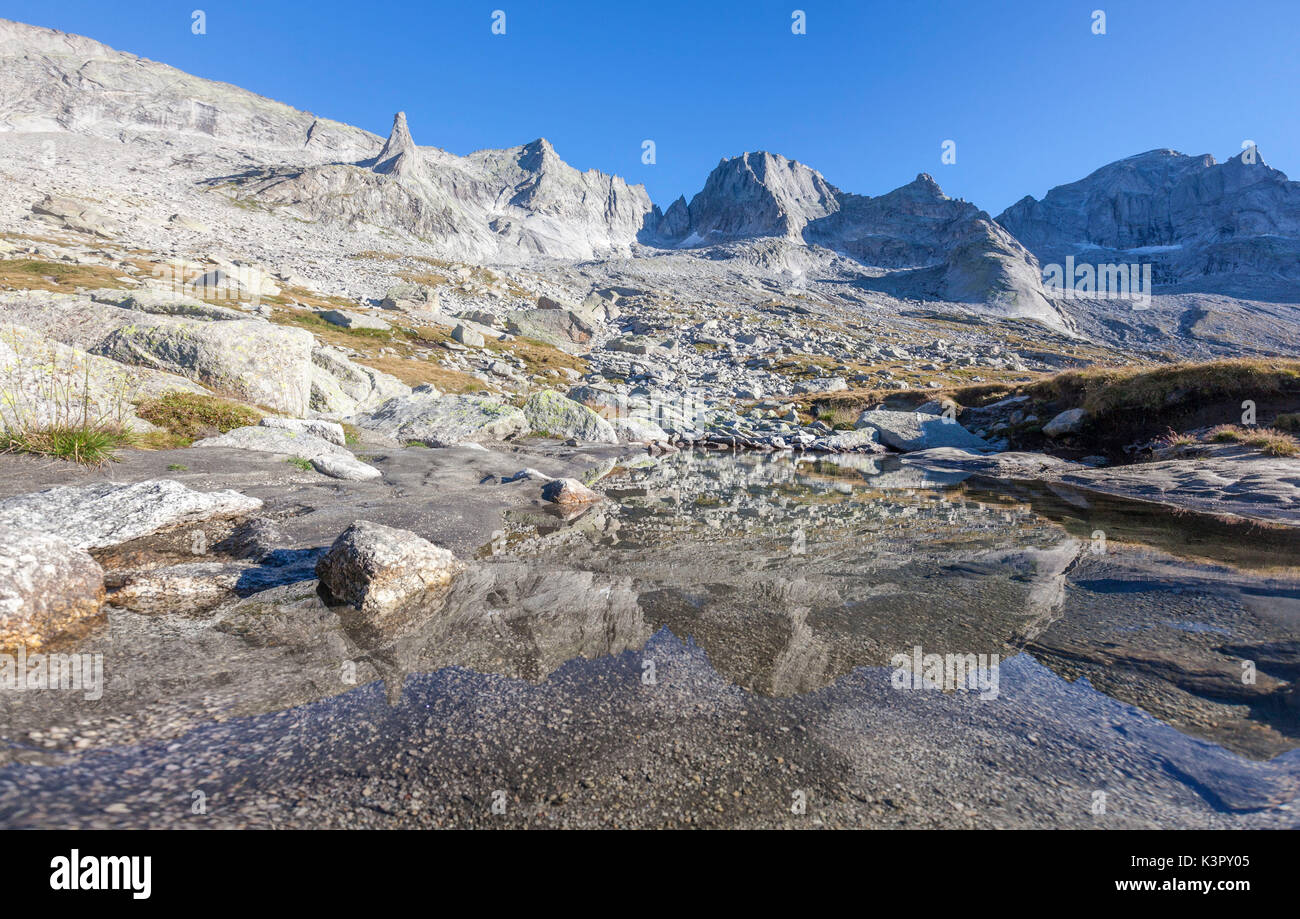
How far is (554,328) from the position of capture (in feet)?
284

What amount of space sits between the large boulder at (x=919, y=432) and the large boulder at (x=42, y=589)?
34.5 meters

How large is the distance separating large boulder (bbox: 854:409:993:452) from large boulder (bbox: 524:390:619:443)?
18119 millimetres

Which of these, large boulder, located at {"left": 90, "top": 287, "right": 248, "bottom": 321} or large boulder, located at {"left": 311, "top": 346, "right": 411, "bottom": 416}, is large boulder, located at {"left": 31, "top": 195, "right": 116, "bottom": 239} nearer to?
large boulder, located at {"left": 90, "top": 287, "right": 248, "bottom": 321}

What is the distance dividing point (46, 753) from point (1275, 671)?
11.0 meters

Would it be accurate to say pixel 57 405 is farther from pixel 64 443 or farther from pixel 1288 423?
pixel 1288 423

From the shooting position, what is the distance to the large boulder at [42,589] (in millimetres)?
4789

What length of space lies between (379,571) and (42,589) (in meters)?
3.01

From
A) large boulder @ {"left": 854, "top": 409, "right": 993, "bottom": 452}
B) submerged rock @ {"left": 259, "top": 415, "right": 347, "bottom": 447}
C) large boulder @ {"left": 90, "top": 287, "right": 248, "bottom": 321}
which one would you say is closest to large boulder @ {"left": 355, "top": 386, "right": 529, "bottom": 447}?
submerged rock @ {"left": 259, "top": 415, "right": 347, "bottom": 447}

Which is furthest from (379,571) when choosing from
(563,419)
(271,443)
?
(563,419)

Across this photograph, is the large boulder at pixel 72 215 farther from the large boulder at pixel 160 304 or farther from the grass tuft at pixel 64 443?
the grass tuft at pixel 64 443

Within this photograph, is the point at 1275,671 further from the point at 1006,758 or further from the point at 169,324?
the point at 169,324

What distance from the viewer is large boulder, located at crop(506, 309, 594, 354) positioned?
8050cm

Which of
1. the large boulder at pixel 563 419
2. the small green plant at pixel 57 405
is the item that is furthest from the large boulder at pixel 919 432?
the small green plant at pixel 57 405

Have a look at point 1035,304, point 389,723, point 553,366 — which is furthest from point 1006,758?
point 1035,304
